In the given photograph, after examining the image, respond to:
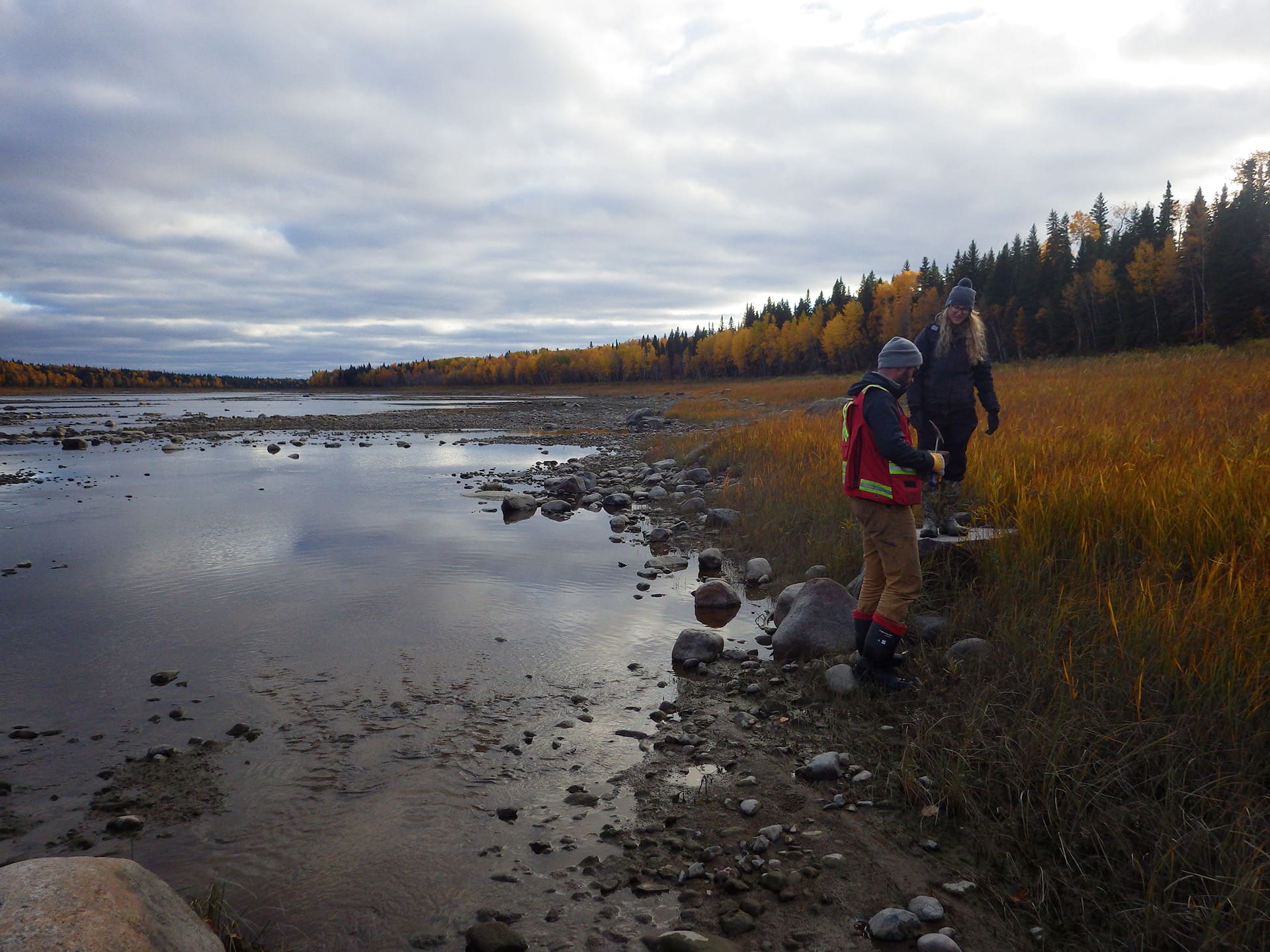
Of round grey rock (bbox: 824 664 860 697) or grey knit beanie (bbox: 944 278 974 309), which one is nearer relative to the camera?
round grey rock (bbox: 824 664 860 697)

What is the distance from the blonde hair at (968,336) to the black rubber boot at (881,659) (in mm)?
3380

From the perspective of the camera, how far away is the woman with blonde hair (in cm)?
672

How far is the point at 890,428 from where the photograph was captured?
4.74m

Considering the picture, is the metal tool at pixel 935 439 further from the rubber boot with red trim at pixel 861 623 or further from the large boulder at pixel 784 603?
the rubber boot with red trim at pixel 861 623

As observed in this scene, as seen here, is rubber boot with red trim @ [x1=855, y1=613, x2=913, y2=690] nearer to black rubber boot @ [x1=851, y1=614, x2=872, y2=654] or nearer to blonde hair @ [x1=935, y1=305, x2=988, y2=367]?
black rubber boot @ [x1=851, y1=614, x2=872, y2=654]

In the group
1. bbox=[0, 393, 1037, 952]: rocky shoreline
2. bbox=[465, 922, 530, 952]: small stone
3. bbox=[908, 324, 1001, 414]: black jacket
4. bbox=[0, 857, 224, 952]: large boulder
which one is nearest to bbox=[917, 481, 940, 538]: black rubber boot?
bbox=[908, 324, 1001, 414]: black jacket

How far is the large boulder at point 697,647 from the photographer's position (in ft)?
20.6

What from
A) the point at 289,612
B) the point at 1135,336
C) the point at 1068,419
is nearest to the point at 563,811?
the point at 289,612

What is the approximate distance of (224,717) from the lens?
17.7 ft

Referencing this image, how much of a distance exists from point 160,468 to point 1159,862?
2766 centimetres

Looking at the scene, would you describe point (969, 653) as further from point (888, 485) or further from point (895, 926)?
point (895, 926)

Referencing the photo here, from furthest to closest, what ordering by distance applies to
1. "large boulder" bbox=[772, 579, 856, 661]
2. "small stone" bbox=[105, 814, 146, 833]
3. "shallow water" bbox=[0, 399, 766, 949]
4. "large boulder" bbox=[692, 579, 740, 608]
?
"large boulder" bbox=[692, 579, 740, 608] < "large boulder" bbox=[772, 579, 856, 661] < "small stone" bbox=[105, 814, 146, 833] < "shallow water" bbox=[0, 399, 766, 949]

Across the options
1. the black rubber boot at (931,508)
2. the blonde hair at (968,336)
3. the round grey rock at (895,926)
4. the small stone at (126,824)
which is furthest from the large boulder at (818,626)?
the small stone at (126,824)

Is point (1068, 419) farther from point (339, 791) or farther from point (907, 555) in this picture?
point (339, 791)
